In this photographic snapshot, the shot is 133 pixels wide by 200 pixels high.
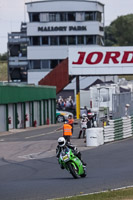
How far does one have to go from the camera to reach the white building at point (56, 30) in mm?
88812

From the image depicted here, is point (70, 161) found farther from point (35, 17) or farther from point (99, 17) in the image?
point (99, 17)

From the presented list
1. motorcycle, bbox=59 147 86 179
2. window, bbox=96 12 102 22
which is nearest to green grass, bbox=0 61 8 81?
window, bbox=96 12 102 22

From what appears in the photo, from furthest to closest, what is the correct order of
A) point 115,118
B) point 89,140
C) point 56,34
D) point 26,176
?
point 56,34 < point 115,118 < point 89,140 < point 26,176

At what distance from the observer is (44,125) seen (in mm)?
56406

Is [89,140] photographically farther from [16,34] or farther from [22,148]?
[16,34]

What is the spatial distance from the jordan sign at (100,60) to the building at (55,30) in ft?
99.7

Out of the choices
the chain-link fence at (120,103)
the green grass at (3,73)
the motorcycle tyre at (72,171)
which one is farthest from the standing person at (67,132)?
the green grass at (3,73)

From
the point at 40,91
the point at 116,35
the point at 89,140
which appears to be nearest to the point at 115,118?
the point at 89,140

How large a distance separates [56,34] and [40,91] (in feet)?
116

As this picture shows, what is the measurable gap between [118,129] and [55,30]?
185 feet

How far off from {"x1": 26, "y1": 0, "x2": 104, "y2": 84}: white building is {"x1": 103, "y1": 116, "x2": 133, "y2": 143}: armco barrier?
174 ft

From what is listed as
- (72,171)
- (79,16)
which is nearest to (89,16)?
(79,16)

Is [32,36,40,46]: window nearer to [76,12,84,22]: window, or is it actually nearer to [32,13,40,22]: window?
[32,13,40,22]: window

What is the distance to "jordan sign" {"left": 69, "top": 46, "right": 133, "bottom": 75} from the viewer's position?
58.1 metres
